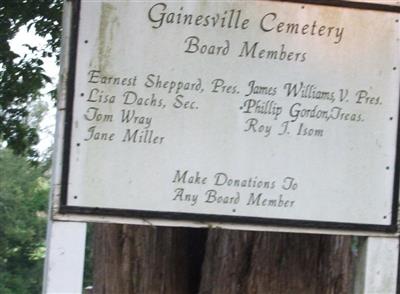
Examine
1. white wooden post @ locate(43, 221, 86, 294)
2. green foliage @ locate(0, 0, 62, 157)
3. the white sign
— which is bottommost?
white wooden post @ locate(43, 221, 86, 294)

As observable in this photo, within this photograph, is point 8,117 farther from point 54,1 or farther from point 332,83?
point 332,83

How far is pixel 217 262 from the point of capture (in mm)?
4898

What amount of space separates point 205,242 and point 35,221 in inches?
1136

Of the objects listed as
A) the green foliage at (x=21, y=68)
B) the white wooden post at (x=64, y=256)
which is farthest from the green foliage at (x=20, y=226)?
the white wooden post at (x=64, y=256)

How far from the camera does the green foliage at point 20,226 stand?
31109mm

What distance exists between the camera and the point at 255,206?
11.9ft

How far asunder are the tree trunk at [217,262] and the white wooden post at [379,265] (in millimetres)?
895

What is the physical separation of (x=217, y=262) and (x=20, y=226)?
27763 mm

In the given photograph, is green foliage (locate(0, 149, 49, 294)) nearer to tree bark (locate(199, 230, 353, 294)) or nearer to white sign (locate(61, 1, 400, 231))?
tree bark (locate(199, 230, 353, 294))

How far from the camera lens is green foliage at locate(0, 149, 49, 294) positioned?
102ft

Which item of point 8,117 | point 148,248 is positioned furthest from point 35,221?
point 148,248

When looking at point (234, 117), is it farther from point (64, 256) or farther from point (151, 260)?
point (151, 260)

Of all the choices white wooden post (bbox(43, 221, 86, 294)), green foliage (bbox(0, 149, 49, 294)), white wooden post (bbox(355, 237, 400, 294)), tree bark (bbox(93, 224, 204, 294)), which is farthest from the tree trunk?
green foliage (bbox(0, 149, 49, 294))

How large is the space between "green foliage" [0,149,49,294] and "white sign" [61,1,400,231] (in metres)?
27.9
